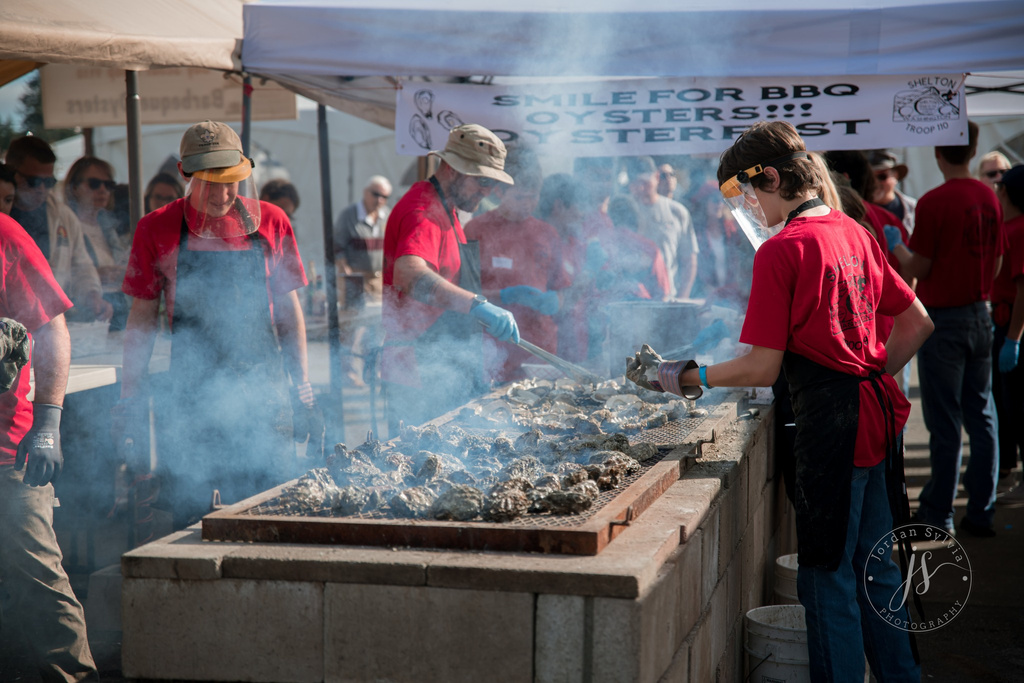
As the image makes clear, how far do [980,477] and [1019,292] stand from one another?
3.66ft

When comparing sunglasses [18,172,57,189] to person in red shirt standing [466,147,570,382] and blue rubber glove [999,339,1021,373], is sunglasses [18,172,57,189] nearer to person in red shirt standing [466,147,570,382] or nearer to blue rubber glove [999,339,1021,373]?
person in red shirt standing [466,147,570,382]

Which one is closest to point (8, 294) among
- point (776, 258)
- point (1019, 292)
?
point (776, 258)

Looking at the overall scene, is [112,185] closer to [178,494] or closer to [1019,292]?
[178,494]

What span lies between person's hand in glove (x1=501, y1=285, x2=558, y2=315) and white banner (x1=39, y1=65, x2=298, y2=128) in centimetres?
332

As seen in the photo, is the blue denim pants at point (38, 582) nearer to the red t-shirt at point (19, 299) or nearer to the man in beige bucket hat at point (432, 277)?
the red t-shirt at point (19, 299)

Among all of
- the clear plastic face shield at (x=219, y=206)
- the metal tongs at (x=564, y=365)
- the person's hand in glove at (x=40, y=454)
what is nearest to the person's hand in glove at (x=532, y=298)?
the metal tongs at (x=564, y=365)

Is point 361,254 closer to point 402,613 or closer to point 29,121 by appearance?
point 402,613

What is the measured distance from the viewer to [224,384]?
3.69 meters

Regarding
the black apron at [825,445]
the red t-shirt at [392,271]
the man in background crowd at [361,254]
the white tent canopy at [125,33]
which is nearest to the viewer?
the black apron at [825,445]

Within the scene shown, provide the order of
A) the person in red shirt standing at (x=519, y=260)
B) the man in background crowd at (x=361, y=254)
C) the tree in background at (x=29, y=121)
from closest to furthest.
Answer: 1. the person in red shirt standing at (x=519, y=260)
2. the man in background crowd at (x=361, y=254)
3. the tree in background at (x=29, y=121)

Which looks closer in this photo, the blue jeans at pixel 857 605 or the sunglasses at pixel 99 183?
the blue jeans at pixel 857 605

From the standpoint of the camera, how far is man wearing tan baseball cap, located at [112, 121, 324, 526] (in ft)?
11.4

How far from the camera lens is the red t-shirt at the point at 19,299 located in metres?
2.62

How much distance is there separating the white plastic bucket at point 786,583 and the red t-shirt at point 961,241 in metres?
1.94
